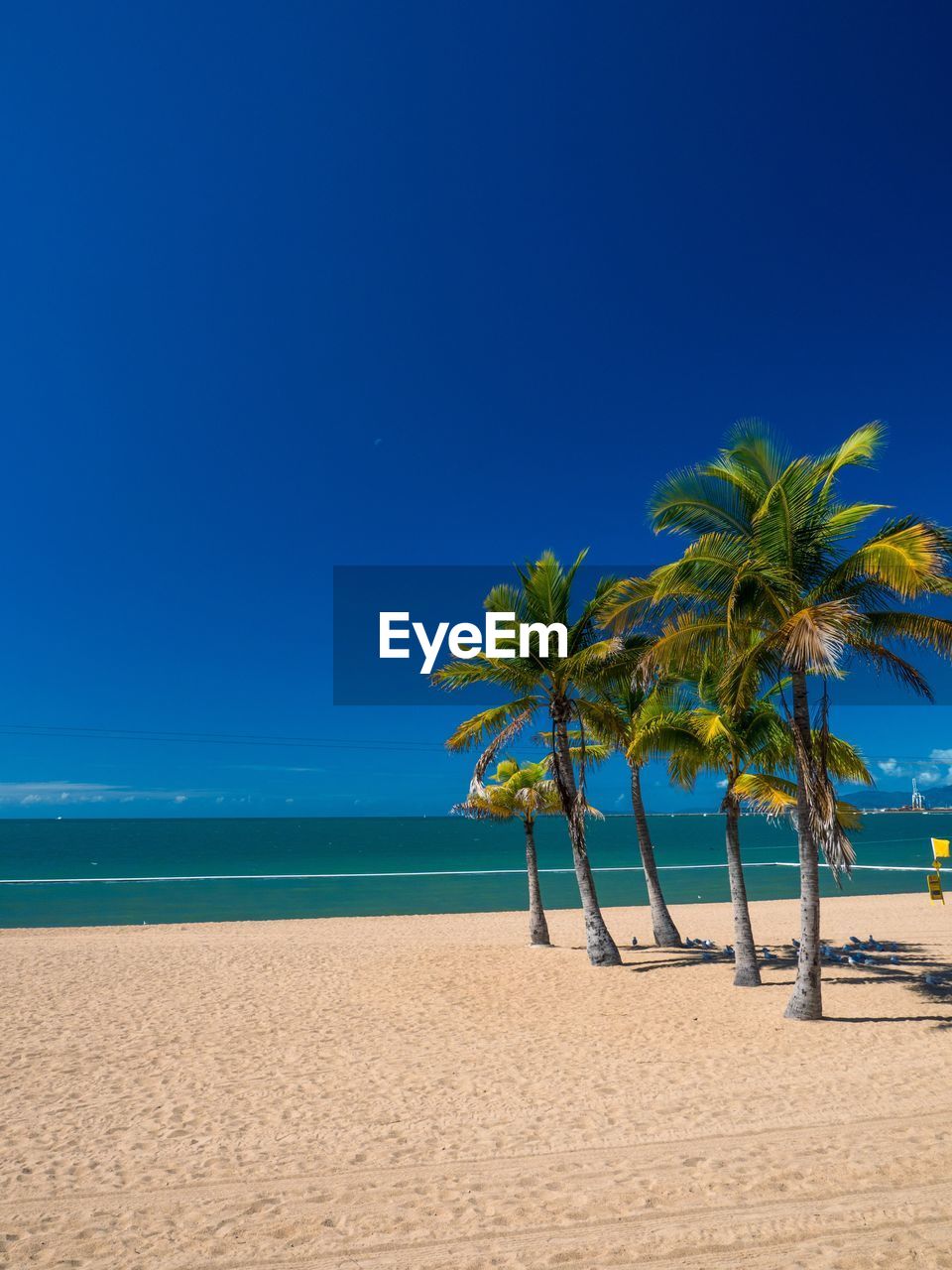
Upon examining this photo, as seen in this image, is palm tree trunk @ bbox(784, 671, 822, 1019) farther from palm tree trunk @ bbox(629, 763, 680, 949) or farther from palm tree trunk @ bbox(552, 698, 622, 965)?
palm tree trunk @ bbox(629, 763, 680, 949)

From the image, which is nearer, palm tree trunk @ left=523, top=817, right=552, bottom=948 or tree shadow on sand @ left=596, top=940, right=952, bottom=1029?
tree shadow on sand @ left=596, top=940, right=952, bottom=1029

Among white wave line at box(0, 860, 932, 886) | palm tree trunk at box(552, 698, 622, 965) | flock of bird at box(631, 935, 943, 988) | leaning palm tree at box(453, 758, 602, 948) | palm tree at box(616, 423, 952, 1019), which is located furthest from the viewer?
white wave line at box(0, 860, 932, 886)

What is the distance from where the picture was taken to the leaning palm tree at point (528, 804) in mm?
18609

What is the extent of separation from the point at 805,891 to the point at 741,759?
4251mm

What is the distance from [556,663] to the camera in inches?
611

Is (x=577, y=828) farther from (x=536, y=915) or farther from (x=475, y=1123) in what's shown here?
(x=475, y=1123)

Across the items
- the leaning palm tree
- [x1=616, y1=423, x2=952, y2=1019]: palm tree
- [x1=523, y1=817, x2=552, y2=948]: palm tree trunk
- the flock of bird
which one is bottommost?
the flock of bird

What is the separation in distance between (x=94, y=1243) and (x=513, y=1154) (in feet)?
10.8

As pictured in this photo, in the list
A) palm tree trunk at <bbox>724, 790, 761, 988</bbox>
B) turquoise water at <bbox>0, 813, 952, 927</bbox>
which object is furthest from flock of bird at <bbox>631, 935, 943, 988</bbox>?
turquoise water at <bbox>0, 813, 952, 927</bbox>

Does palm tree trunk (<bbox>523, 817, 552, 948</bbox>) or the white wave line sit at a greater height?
palm tree trunk (<bbox>523, 817, 552, 948</bbox>)

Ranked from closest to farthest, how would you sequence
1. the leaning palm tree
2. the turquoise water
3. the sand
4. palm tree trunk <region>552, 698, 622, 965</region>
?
the sand → palm tree trunk <region>552, 698, 622, 965</region> → the leaning palm tree → the turquoise water

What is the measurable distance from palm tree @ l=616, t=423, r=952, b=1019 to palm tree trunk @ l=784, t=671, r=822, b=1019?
0.06 feet

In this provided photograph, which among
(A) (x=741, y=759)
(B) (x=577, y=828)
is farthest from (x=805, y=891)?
(B) (x=577, y=828)

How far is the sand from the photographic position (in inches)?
212
